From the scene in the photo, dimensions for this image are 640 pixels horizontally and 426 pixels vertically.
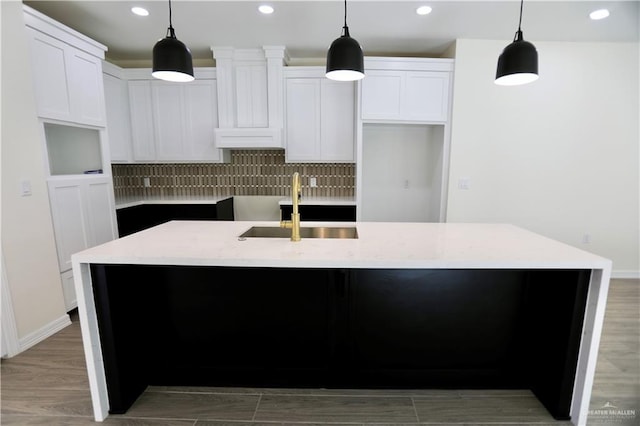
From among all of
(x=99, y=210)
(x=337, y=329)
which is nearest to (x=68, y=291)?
(x=99, y=210)

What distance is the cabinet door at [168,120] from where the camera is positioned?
13.0 ft

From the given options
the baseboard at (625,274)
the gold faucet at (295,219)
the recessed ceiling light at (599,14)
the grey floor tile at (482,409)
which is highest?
the recessed ceiling light at (599,14)

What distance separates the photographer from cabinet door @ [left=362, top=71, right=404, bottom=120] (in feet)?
11.7

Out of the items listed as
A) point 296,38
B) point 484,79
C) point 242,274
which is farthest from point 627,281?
point 296,38

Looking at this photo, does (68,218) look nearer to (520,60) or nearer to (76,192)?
(76,192)

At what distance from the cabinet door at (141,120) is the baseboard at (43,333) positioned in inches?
85.2

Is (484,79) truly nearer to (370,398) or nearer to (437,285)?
(437,285)

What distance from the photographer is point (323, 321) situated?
5.93 feet

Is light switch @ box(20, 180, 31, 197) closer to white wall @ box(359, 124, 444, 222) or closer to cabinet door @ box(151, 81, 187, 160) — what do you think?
cabinet door @ box(151, 81, 187, 160)

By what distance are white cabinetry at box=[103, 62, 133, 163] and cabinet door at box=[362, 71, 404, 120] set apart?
9.73ft

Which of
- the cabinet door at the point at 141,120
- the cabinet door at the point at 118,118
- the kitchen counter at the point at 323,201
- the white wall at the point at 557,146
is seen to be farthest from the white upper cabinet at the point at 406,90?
the cabinet door at the point at 118,118

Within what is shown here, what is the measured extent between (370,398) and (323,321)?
21.1 inches

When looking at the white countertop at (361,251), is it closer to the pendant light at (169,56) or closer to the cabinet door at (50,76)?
the pendant light at (169,56)

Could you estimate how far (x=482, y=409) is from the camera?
1.75 metres
